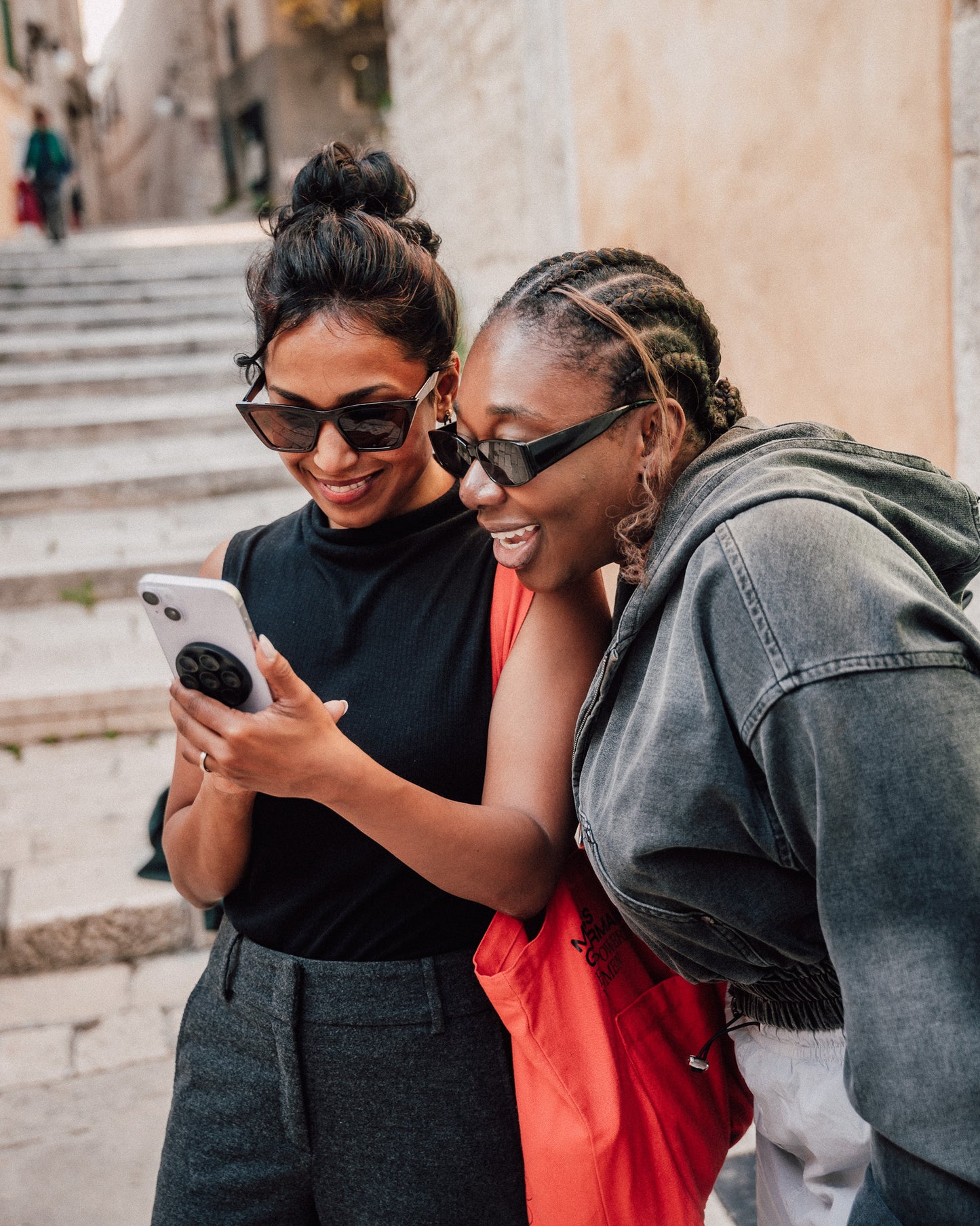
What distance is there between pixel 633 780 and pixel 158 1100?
7.27 feet

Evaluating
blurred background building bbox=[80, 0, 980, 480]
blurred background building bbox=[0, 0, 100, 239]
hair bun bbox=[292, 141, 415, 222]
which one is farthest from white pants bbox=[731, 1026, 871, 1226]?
blurred background building bbox=[0, 0, 100, 239]

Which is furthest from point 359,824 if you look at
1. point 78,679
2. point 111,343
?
point 111,343

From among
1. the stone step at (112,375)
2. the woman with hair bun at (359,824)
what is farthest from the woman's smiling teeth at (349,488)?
the stone step at (112,375)

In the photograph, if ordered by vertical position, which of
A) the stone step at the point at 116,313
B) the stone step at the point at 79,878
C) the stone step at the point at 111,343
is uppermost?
the stone step at the point at 116,313

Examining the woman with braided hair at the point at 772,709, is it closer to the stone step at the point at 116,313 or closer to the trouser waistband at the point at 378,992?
the trouser waistband at the point at 378,992

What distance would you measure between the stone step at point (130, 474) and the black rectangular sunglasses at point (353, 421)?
→ 5.04m

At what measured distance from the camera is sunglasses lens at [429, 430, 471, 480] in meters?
1.30

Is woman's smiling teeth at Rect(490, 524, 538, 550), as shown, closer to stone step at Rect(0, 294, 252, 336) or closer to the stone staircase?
the stone staircase

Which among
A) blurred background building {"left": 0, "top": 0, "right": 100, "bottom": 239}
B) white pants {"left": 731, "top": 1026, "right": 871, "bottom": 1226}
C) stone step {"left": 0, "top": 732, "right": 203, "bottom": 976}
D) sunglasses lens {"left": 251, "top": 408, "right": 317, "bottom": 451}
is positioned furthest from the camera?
blurred background building {"left": 0, "top": 0, "right": 100, "bottom": 239}

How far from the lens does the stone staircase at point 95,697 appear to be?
2.68 m

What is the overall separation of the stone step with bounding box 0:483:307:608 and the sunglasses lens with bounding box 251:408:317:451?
3.68 m

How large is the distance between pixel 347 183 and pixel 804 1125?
1340mm

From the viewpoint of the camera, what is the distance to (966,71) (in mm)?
3023

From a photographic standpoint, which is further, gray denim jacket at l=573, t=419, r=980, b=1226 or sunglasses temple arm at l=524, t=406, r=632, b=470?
sunglasses temple arm at l=524, t=406, r=632, b=470
